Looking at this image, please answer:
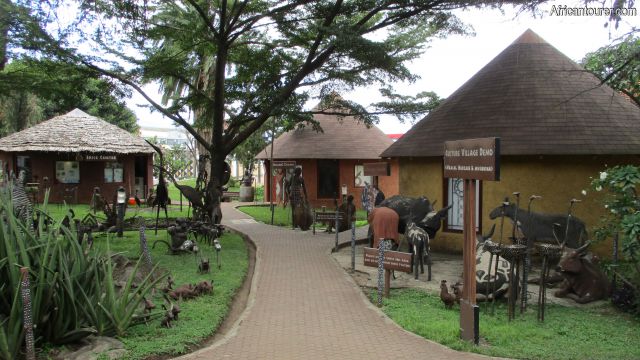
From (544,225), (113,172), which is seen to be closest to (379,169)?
(544,225)

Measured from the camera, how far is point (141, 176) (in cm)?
3175

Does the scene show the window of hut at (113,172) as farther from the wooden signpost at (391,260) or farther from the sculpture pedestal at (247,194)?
the wooden signpost at (391,260)

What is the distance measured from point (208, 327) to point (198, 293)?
1.65m

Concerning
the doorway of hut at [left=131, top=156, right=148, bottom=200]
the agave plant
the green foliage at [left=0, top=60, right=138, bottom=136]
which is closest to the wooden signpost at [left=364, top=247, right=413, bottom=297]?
the agave plant

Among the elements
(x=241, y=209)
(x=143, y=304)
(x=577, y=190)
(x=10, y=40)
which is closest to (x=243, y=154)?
(x=241, y=209)

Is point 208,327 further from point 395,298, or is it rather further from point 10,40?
point 10,40

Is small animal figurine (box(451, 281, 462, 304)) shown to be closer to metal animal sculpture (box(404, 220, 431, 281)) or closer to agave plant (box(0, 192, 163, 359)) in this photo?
metal animal sculpture (box(404, 220, 431, 281))

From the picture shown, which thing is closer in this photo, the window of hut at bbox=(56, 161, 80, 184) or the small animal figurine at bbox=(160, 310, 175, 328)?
the small animal figurine at bbox=(160, 310, 175, 328)

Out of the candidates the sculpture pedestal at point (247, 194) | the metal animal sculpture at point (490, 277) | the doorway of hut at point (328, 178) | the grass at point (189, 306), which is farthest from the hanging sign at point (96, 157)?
the metal animal sculpture at point (490, 277)

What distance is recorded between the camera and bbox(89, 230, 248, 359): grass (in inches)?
248

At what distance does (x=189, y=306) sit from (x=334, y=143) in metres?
20.3

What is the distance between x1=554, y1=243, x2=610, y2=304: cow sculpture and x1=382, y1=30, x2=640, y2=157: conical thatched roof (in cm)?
385

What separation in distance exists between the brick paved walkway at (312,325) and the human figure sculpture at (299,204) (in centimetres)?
620

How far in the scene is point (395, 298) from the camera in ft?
30.2
